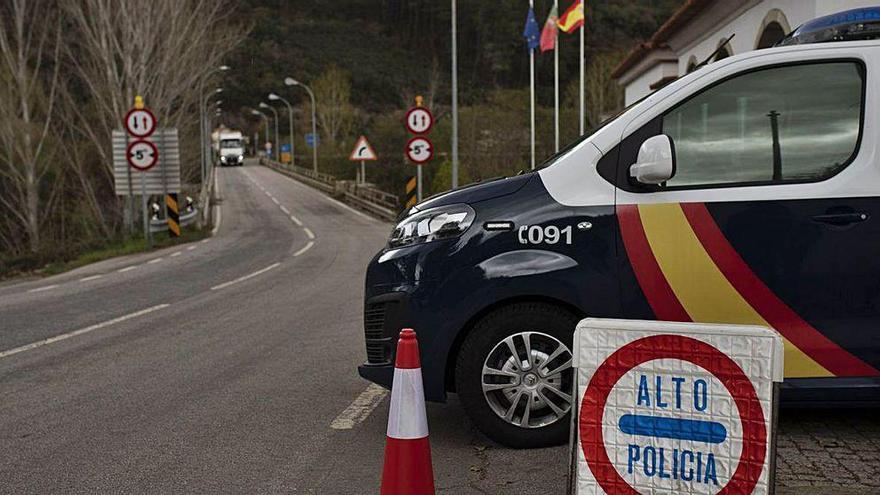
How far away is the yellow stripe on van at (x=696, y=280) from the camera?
4.12 m

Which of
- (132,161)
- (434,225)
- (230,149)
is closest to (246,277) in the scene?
(132,161)

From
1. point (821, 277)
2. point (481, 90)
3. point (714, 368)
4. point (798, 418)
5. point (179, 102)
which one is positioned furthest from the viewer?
point (481, 90)

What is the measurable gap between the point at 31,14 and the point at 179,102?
8232mm

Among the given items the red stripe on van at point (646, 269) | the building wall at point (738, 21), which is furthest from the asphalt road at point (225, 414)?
the building wall at point (738, 21)

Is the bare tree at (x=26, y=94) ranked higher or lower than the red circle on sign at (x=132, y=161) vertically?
higher

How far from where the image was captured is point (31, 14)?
3016cm

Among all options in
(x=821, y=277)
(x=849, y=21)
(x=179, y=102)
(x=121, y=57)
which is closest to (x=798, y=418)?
(x=821, y=277)

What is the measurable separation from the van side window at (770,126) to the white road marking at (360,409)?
2.30 metres

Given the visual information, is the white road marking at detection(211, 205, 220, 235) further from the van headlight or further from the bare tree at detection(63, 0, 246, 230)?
the van headlight

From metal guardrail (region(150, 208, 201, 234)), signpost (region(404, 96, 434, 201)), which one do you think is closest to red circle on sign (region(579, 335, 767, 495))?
signpost (region(404, 96, 434, 201))

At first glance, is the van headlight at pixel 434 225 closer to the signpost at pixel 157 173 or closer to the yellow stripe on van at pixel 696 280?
the yellow stripe on van at pixel 696 280

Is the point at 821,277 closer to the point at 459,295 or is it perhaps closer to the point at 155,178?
the point at 459,295

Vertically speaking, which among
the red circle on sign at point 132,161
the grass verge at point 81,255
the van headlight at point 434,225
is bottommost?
the grass verge at point 81,255

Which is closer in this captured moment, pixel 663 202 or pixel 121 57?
pixel 663 202
